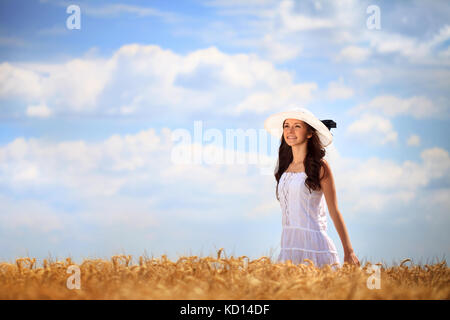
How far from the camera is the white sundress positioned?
513 cm

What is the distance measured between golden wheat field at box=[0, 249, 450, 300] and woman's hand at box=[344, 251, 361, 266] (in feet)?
1.61

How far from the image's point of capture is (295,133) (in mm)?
5512

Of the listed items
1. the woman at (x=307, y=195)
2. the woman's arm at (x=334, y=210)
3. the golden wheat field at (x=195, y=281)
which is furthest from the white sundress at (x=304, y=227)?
the golden wheat field at (x=195, y=281)

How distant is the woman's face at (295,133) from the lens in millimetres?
5504

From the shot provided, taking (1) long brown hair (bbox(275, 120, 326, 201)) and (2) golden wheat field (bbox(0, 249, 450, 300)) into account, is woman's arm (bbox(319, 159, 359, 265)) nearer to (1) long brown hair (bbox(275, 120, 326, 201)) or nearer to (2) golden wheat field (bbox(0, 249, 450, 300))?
(1) long brown hair (bbox(275, 120, 326, 201))

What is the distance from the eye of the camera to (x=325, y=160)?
212 inches

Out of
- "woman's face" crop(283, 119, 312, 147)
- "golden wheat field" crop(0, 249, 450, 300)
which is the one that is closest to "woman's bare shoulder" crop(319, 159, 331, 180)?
"woman's face" crop(283, 119, 312, 147)

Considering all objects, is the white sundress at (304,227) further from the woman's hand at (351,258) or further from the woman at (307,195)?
the woman's hand at (351,258)

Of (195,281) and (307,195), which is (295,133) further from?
(195,281)

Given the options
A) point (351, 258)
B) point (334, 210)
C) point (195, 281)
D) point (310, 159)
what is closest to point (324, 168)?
point (310, 159)
